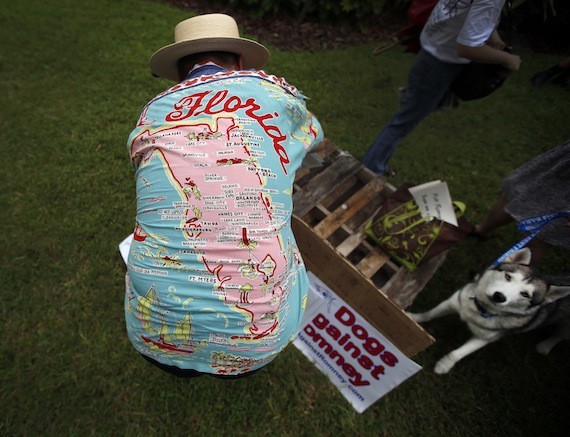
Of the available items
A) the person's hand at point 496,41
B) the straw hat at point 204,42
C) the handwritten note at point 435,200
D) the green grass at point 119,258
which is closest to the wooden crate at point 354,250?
the handwritten note at point 435,200

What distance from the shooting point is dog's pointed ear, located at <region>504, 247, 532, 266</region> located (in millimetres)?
1861

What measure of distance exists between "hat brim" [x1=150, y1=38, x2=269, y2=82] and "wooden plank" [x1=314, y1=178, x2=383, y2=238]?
1.02 m

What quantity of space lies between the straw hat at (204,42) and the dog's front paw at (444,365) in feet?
7.44

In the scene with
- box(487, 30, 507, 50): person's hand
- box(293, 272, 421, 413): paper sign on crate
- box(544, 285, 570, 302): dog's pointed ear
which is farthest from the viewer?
box(487, 30, 507, 50): person's hand

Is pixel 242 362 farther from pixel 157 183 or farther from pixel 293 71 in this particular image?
pixel 293 71

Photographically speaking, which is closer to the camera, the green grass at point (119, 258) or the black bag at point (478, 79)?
the green grass at point (119, 258)

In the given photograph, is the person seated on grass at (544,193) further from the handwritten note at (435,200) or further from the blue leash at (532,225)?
the handwritten note at (435,200)

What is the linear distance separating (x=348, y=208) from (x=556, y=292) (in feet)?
3.94

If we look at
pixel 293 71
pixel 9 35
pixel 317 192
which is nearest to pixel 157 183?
pixel 317 192

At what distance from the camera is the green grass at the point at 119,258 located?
2141 mm

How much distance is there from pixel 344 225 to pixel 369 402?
1124mm

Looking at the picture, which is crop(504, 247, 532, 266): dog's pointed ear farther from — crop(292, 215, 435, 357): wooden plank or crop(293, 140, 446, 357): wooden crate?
crop(292, 215, 435, 357): wooden plank

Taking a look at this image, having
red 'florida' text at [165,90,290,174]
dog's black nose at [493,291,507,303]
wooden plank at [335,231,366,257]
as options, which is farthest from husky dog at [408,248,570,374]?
red 'florida' text at [165,90,290,174]

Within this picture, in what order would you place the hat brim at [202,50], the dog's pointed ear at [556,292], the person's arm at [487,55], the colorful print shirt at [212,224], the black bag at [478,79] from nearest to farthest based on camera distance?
1. the colorful print shirt at [212,224]
2. the hat brim at [202,50]
3. the dog's pointed ear at [556,292]
4. the person's arm at [487,55]
5. the black bag at [478,79]
